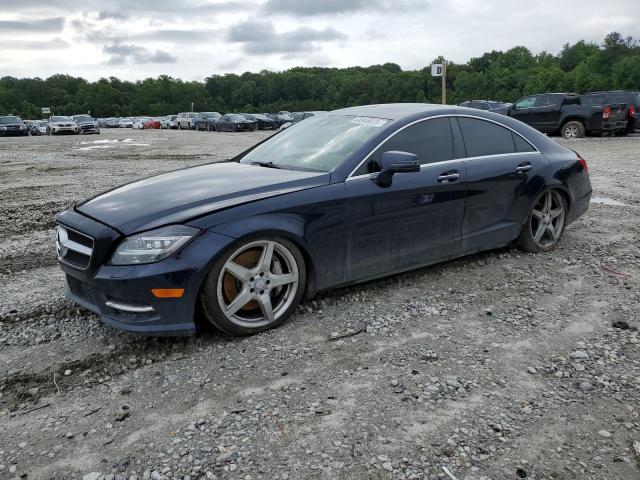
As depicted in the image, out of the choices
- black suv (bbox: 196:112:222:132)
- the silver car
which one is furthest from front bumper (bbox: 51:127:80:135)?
black suv (bbox: 196:112:222:132)

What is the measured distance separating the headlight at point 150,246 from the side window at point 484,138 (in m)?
2.70

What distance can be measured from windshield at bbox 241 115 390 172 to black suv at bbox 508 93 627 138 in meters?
17.7

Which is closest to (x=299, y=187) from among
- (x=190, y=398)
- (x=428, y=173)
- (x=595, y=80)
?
(x=428, y=173)

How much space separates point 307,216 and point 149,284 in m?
1.16

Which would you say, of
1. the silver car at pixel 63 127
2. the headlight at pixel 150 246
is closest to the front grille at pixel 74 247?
the headlight at pixel 150 246

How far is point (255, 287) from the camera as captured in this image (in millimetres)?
3785

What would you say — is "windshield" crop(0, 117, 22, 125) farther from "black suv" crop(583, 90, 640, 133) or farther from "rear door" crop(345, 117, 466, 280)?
"rear door" crop(345, 117, 466, 280)

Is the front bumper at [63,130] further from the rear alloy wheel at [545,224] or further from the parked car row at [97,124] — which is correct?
the rear alloy wheel at [545,224]

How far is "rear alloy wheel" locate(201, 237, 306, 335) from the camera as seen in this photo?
3619 mm

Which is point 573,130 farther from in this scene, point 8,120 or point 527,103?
point 8,120

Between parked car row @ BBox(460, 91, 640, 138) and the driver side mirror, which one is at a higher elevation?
parked car row @ BBox(460, 91, 640, 138)

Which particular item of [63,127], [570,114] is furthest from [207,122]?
[570,114]

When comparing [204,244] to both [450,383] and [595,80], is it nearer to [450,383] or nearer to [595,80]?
[450,383]

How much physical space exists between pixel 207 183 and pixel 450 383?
2217mm
